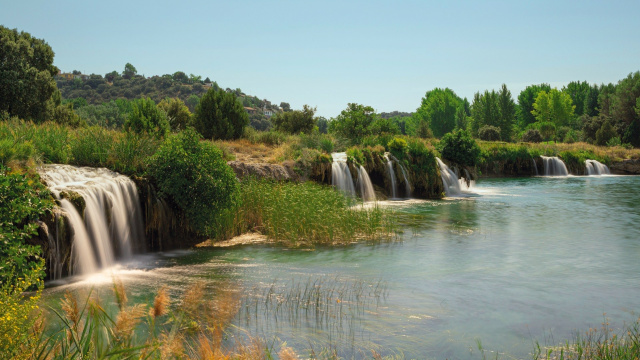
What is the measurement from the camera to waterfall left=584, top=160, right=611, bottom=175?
48625 mm

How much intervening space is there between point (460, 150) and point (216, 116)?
571 inches

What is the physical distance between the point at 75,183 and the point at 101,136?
3.19 meters

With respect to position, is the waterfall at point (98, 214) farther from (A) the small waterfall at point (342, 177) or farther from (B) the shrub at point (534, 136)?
(B) the shrub at point (534, 136)

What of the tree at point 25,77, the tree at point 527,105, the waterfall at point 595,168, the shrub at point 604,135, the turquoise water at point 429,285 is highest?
the tree at point 527,105

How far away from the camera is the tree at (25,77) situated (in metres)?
32.1

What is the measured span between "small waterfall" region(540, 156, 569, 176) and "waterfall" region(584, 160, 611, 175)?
7.70 feet

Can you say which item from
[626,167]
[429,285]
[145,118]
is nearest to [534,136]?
[626,167]

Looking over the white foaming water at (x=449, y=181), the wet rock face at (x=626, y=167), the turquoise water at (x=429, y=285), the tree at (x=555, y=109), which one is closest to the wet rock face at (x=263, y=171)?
the turquoise water at (x=429, y=285)

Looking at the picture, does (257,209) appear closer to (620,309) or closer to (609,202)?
(620,309)

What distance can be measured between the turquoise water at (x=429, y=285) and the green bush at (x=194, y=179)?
3.62 feet

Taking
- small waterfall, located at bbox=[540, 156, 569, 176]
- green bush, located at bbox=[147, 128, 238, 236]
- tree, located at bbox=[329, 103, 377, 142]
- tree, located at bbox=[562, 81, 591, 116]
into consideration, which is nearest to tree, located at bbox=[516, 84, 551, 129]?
tree, located at bbox=[562, 81, 591, 116]

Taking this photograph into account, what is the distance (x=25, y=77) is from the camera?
3309cm

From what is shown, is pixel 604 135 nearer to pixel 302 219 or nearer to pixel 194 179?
pixel 302 219

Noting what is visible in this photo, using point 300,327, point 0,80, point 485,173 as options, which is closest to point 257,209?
point 300,327
